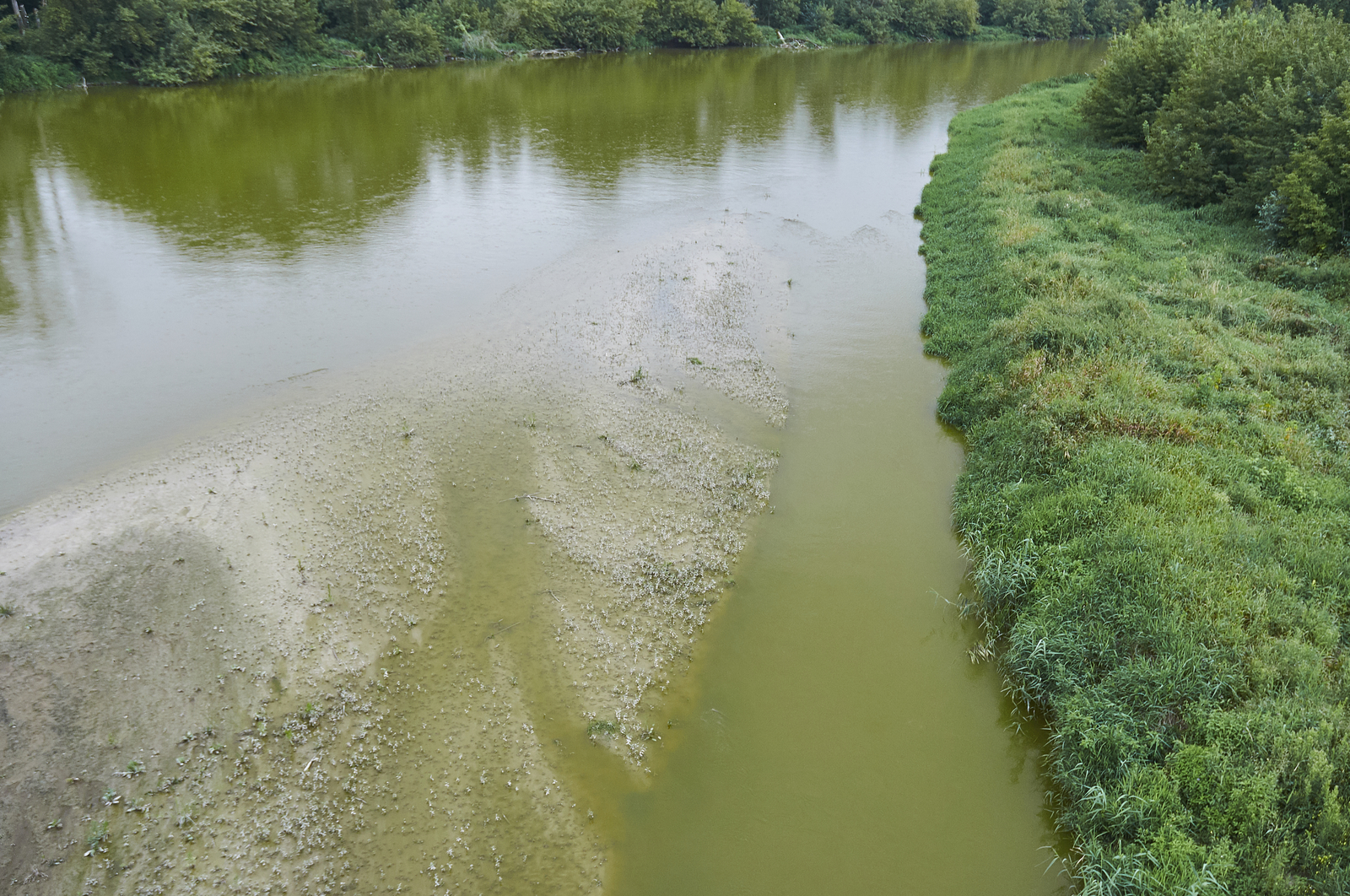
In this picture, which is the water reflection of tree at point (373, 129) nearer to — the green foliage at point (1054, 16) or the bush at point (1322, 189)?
the bush at point (1322, 189)

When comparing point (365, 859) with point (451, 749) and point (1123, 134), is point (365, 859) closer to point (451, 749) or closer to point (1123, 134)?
point (451, 749)

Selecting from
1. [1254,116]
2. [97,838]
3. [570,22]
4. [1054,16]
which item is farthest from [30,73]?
[1054,16]

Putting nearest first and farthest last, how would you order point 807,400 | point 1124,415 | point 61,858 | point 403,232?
point 61,858 → point 1124,415 → point 807,400 → point 403,232

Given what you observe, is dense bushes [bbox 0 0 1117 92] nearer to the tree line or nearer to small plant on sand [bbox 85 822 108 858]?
the tree line

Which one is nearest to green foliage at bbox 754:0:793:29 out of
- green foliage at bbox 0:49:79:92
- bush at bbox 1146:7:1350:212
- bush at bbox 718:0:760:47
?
bush at bbox 718:0:760:47

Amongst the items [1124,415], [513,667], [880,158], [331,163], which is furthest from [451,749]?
[880,158]

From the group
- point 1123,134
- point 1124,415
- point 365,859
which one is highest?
point 1123,134

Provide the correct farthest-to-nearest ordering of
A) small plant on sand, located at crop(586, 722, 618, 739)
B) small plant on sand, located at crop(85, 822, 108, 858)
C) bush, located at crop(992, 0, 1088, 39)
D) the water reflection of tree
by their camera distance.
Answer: bush, located at crop(992, 0, 1088, 39), the water reflection of tree, small plant on sand, located at crop(586, 722, 618, 739), small plant on sand, located at crop(85, 822, 108, 858)
